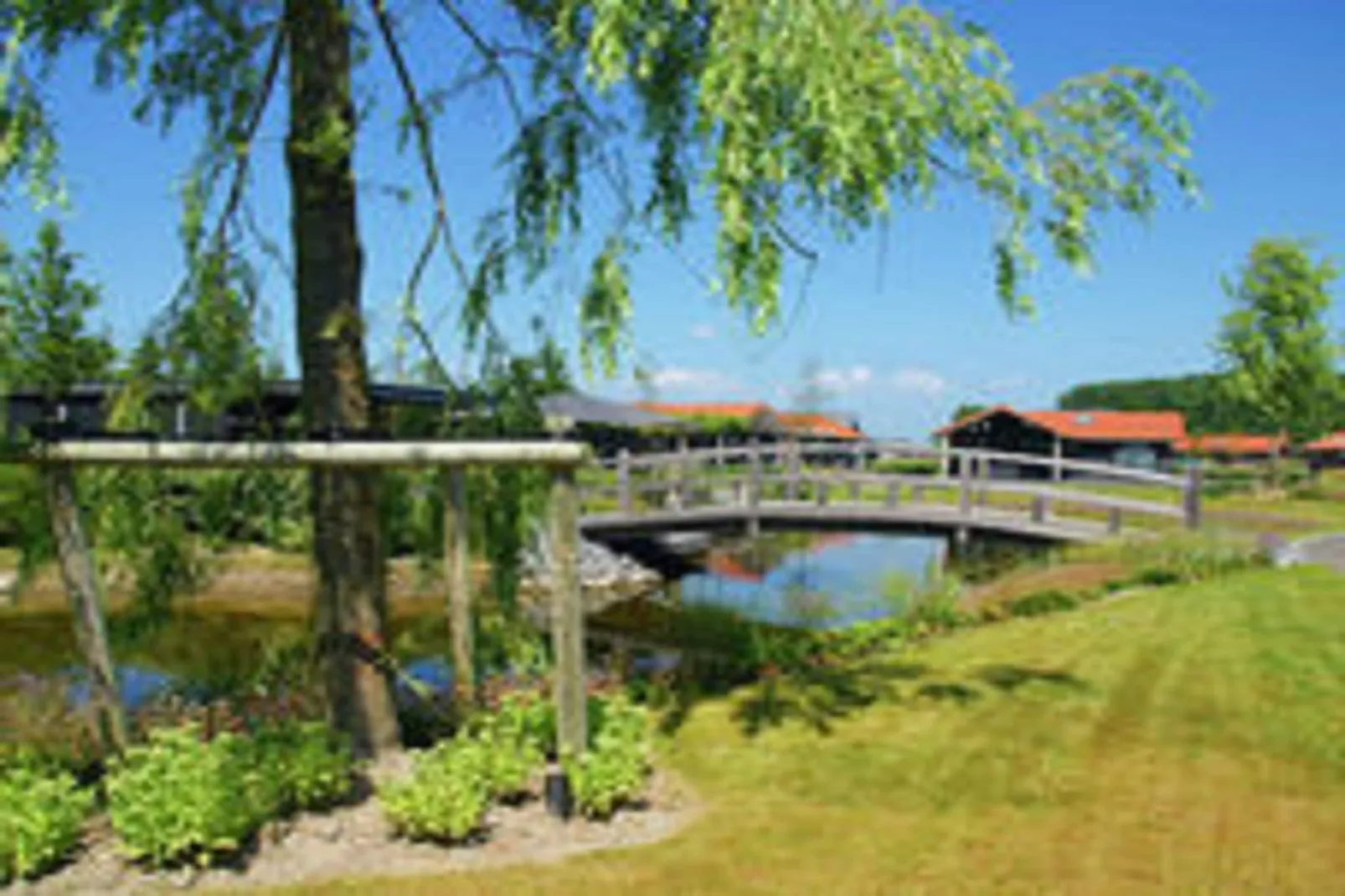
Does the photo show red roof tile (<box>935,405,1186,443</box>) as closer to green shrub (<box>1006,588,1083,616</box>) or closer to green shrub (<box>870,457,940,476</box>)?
green shrub (<box>870,457,940,476</box>)

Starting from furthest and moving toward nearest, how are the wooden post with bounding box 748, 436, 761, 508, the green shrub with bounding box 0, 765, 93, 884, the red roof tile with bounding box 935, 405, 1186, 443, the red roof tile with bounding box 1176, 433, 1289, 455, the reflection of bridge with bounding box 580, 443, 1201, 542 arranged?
the red roof tile with bounding box 1176, 433, 1289, 455
the red roof tile with bounding box 935, 405, 1186, 443
the wooden post with bounding box 748, 436, 761, 508
the reflection of bridge with bounding box 580, 443, 1201, 542
the green shrub with bounding box 0, 765, 93, 884

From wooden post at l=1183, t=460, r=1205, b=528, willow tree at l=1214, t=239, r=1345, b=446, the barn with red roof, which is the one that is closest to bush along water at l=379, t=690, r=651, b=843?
wooden post at l=1183, t=460, r=1205, b=528

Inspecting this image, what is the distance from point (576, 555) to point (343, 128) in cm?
308

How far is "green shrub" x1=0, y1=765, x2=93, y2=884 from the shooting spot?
215 inches

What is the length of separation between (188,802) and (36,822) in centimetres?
75

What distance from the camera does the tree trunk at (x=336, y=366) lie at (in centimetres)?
690

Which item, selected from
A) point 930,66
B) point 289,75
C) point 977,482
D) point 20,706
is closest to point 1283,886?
point 930,66

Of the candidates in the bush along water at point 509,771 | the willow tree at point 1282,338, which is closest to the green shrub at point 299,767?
the bush along water at point 509,771

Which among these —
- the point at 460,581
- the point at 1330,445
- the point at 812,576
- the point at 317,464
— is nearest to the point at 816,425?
the point at 1330,445

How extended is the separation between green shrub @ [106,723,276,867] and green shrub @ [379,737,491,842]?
2.23 ft

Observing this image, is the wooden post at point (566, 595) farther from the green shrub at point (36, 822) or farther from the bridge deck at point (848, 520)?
the bridge deck at point (848, 520)

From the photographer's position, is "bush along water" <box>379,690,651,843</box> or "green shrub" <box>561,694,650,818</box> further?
"green shrub" <box>561,694,650,818</box>

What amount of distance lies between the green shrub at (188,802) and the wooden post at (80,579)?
516 mm

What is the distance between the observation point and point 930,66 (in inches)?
252
